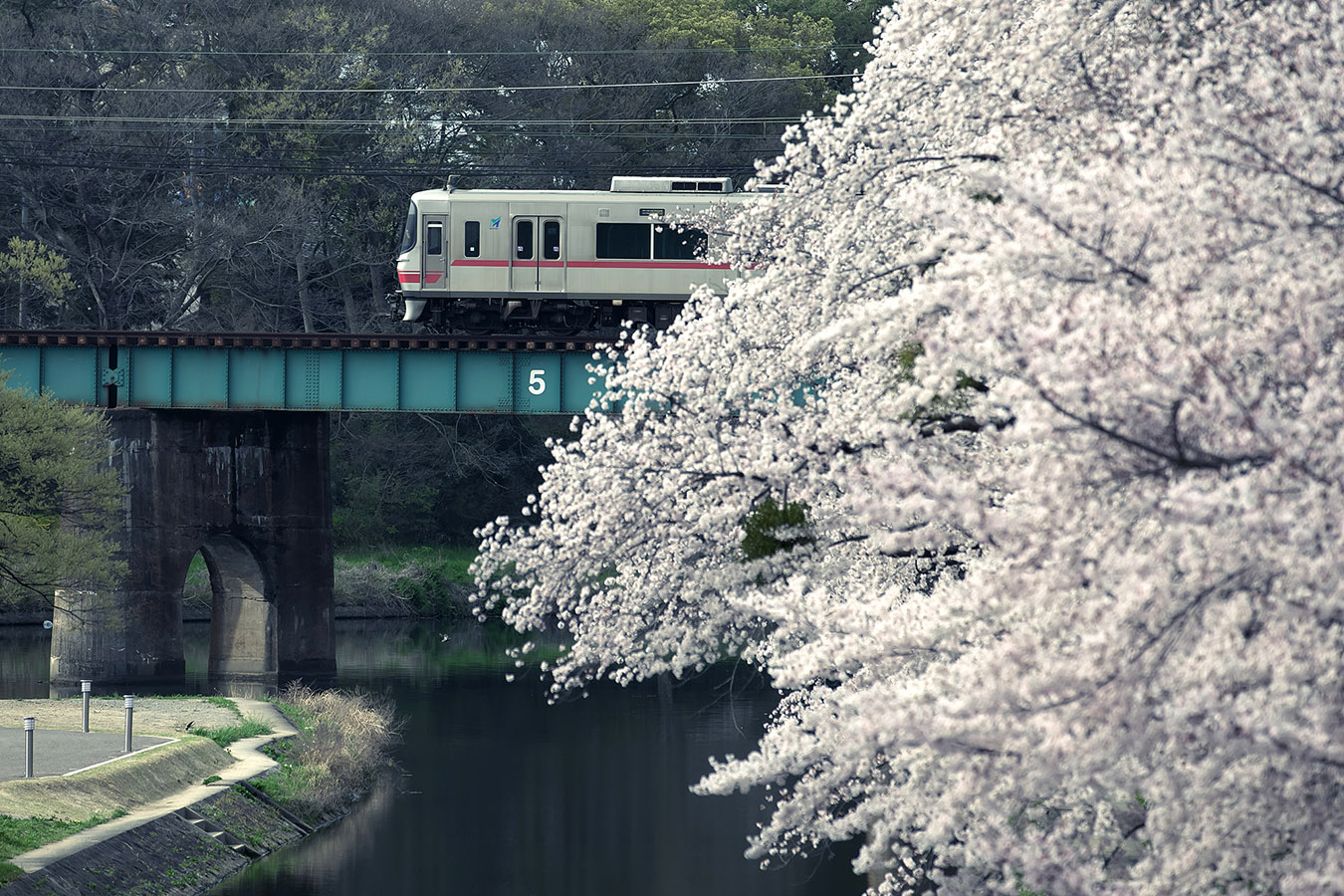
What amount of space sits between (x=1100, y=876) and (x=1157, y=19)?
21.8 ft

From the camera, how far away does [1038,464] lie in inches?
298

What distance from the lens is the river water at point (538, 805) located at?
24359 millimetres

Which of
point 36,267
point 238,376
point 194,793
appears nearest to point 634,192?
point 238,376

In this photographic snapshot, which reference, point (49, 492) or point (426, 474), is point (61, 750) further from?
point (426, 474)

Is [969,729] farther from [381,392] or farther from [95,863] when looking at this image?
[381,392]

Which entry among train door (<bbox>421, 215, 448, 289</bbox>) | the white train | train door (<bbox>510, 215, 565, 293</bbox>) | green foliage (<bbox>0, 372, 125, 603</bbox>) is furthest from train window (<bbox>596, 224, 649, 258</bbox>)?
green foliage (<bbox>0, 372, 125, 603</bbox>)

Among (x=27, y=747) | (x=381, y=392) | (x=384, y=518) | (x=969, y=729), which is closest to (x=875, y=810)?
(x=969, y=729)

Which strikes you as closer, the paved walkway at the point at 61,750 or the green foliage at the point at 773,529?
the green foliage at the point at 773,529

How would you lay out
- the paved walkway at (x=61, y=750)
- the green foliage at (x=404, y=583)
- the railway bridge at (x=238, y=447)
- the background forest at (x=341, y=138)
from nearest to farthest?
the paved walkway at (x=61, y=750) < the railway bridge at (x=238, y=447) < the background forest at (x=341, y=138) < the green foliage at (x=404, y=583)

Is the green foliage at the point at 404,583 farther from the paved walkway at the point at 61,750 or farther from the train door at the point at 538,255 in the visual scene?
the paved walkway at the point at 61,750

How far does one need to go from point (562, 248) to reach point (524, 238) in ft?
3.21

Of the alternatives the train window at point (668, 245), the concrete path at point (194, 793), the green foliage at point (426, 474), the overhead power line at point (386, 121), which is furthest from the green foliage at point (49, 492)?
the green foliage at point (426, 474)

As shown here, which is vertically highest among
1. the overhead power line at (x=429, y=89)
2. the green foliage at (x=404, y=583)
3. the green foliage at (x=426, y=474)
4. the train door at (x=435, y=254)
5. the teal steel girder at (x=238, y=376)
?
the overhead power line at (x=429, y=89)

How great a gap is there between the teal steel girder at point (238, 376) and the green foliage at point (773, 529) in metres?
27.4
